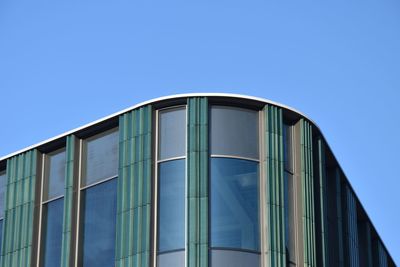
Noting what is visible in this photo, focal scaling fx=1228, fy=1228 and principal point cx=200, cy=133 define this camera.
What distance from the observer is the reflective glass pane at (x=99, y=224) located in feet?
145

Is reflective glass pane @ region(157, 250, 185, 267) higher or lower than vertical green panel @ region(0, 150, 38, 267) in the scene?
lower

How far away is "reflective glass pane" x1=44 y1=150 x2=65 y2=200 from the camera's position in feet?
154

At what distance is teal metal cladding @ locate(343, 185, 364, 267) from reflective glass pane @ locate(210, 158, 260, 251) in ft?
26.6

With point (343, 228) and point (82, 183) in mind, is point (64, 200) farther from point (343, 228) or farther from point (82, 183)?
point (343, 228)

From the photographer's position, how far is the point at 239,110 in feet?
147

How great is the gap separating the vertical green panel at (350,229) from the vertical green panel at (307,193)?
569cm

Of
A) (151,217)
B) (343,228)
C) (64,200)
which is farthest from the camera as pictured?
(343,228)

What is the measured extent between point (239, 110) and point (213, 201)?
12.5 ft

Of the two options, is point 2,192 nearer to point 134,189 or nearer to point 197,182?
point 134,189

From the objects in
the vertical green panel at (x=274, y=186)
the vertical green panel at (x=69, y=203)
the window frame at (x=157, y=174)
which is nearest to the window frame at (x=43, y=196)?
the vertical green panel at (x=69, y=203)

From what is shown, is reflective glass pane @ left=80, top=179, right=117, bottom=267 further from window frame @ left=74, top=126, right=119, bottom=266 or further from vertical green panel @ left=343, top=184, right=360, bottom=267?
vertical green panel @ left=343, top=184, right=360, bottom=267

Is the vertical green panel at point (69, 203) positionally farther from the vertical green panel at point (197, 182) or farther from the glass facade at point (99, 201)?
the vertical green panel at point (197, 182)

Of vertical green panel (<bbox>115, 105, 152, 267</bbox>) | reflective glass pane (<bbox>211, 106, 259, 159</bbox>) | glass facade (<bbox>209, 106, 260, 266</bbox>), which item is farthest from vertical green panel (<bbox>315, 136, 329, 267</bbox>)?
vertical green panel (<bbox>115, 105, 152, 267</bbox>)

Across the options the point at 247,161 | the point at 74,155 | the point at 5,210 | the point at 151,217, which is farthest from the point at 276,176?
the point at 5,210
